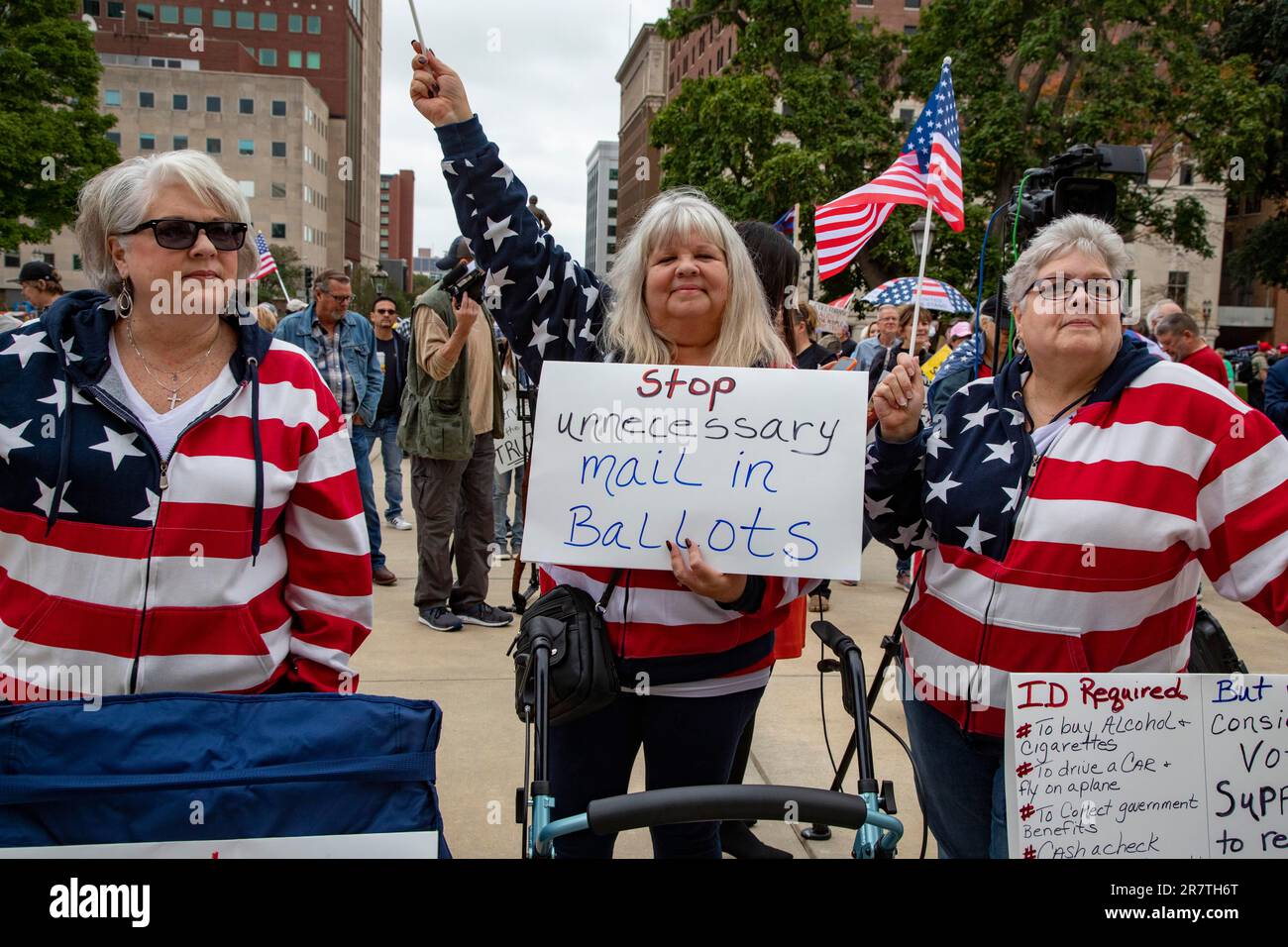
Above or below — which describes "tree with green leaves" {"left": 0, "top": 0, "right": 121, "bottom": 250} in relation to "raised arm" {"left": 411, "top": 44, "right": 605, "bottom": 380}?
above

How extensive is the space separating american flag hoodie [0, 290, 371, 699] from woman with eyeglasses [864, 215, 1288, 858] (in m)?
1.34

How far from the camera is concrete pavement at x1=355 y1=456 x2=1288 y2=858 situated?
3.78 meters

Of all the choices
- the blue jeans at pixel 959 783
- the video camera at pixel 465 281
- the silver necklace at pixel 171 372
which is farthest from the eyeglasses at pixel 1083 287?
the video camera at pixel 465 281

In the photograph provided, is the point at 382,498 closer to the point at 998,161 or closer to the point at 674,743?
Answer: the point at 674,743

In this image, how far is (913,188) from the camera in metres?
5.81

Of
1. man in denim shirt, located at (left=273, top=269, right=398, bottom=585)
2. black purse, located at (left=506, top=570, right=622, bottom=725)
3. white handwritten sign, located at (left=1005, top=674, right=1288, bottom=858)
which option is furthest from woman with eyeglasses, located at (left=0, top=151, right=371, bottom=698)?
man in denim shirt, located at (left=273, top=269, right=398, bottom=585)

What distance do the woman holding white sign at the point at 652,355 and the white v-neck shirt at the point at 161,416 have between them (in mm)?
796

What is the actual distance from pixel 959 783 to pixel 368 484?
6.42 meters

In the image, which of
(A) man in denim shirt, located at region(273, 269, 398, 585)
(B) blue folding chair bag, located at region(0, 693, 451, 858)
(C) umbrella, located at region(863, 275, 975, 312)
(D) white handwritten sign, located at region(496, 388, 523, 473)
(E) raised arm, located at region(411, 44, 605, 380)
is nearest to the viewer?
(B) blue folding chair bag, located at region(0, 693, 451, 858)

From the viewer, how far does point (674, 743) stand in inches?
90.0

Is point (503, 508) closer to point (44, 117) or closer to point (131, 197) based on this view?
point (131, 197)

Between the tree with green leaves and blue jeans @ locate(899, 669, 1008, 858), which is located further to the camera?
the tree with green leaves

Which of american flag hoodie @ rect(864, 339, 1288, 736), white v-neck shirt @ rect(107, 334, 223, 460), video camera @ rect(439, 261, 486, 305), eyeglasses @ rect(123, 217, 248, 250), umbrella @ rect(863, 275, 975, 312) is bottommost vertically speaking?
american flag hoodie @ rect(864, 339, 1288, 736)

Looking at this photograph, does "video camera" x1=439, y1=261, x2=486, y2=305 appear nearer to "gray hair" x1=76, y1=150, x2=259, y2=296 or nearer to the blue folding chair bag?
"gray hair" x1=76, y1=150, x2=259, y2=296
